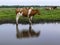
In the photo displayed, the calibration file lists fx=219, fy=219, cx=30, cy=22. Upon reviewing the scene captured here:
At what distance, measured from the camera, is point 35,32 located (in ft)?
39.9

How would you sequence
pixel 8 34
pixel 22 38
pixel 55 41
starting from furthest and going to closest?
pixel 8 34, pixel 22 38, pixel 55 41

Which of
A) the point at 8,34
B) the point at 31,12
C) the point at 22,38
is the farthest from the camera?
the point at 31,12

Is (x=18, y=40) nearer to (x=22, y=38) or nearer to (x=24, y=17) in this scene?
(x=22, y=38)

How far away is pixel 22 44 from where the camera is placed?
30.3ft

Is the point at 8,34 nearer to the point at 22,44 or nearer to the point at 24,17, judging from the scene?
the point at 22,44

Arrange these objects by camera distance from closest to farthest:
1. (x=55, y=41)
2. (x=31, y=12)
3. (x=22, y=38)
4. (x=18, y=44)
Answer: (x=18, y=44)
(x=55, y=41)
(x=22, y=38)
(x=31, y=12)

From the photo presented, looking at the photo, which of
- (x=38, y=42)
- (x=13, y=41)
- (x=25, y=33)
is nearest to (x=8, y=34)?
(x=25, y=33)

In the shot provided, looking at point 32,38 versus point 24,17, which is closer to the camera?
point 32,38

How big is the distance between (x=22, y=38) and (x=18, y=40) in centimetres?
49

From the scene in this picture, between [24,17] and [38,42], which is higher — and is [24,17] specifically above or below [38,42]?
below

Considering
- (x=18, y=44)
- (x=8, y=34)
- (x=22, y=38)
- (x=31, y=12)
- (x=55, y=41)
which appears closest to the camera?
(x=18, y=44)

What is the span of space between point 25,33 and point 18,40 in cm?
189

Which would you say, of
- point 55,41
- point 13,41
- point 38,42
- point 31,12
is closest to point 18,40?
point 13,41

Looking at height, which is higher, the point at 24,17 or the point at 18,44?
the point at 18,44
